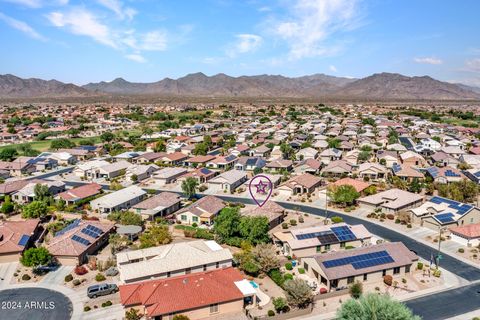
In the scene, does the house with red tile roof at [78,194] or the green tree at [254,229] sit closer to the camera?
the green tree at [254,229]

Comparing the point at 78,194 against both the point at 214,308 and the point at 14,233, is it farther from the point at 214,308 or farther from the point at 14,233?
the point at 214,308

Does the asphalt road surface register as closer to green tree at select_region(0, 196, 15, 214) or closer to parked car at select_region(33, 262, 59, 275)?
parked car at select_region(33, 262, 59, 275)

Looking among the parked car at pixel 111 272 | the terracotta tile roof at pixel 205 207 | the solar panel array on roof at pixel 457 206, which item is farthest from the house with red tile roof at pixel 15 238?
the solar panel array on roof at pixel 457 206

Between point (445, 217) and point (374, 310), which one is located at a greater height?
point (374, 310)

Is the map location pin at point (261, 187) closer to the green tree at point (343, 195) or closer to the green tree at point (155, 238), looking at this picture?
the green tree at point (343, 195)

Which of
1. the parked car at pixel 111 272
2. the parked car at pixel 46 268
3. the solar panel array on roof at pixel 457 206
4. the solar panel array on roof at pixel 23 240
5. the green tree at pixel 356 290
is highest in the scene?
the solar panel array on roof at pixel 457 206

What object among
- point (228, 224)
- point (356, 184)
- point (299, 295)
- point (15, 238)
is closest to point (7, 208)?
point (15, 238)
